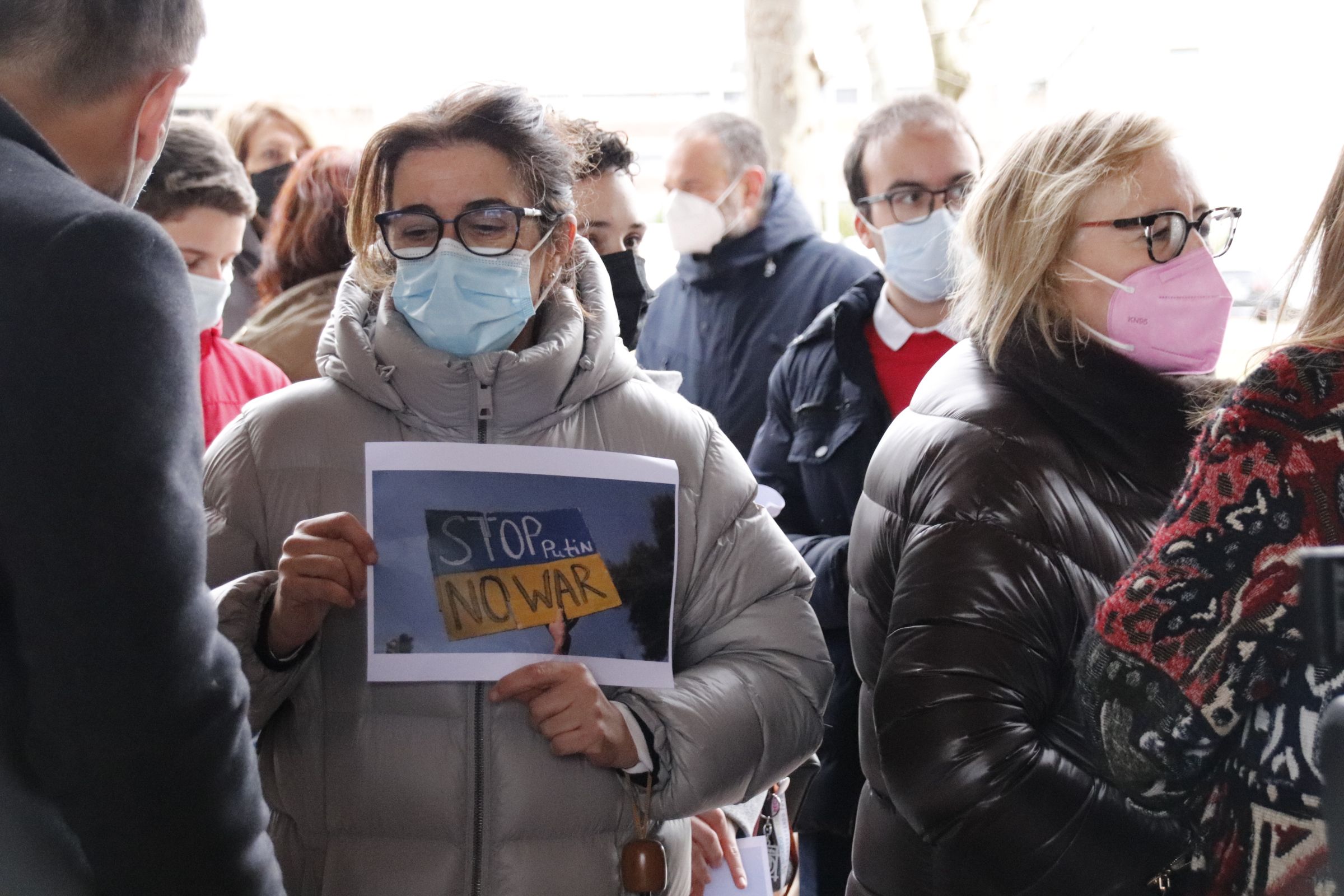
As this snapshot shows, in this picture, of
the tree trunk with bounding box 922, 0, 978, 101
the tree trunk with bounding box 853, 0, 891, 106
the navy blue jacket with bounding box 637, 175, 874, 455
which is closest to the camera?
the navy blue jacket with bounding box 637, 175, 874, 455

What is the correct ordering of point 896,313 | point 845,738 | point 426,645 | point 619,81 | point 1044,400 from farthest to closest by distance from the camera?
point 619,81
point 896,313
point 845,738
point 1044,400
point 426,645

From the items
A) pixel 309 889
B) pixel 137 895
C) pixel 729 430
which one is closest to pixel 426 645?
pixel 309 889

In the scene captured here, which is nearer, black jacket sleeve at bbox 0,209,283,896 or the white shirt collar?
black jacket sleeve at bbox 0,209,283,896

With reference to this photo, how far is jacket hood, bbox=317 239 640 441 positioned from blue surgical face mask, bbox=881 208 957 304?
144 centimetres

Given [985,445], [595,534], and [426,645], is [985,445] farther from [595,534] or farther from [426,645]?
[426,645]

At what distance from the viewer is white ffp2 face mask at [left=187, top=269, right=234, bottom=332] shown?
2.96m

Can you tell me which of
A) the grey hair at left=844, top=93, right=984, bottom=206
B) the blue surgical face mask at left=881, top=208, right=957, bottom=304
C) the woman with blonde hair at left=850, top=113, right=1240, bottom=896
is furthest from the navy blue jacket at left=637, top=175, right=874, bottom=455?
→ the woman with blonde hair at left=850, top=113, right=1240, bottom=896

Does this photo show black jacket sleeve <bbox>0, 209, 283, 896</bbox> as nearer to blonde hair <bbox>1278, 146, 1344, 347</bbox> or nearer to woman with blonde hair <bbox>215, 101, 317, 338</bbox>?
blonde hair <bbox>1278, 146, 1344, 347</bbox>

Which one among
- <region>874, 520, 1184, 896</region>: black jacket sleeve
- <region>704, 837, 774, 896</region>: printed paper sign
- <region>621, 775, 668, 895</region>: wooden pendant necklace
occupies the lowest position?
<region>704, 837, 774, 896</region>: printed paper sign

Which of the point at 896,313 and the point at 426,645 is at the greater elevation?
the point at 896,313

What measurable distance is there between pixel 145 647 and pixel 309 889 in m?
0.79

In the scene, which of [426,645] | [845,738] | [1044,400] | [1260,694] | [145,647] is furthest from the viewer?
[845,738]

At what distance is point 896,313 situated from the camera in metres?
3.24

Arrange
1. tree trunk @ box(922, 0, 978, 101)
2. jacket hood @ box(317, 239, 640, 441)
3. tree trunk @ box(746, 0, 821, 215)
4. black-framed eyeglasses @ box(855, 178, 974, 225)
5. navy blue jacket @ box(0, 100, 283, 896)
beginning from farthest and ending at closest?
tree trunk @ box(922, 0, 978, 101) < tree trunk @ box(746, 0, 821, 215) < black-framed eyeglasses @ box(855, 178, 974, 225) < jacket hood @ box(317, 239, 640, 441) < navy blue jacket @ box(0, 100, 283, 896)
